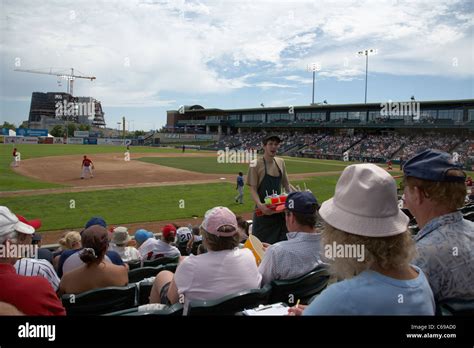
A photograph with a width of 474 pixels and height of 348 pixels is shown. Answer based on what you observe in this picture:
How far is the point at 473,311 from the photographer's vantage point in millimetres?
2391

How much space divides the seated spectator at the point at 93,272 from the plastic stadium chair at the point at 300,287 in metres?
1.71

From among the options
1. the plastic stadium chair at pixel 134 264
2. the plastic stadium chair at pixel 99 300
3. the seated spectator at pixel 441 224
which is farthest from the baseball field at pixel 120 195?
the seated spectator at pixel 441 224

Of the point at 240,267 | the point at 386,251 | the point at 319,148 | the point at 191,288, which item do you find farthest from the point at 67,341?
the point at 319,148

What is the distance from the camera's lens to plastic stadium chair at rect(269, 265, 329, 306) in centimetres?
Answer: 348

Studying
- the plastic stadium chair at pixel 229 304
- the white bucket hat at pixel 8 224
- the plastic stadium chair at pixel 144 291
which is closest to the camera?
the plastic stadium chair at pixel 229 304

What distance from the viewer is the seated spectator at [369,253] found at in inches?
69.9

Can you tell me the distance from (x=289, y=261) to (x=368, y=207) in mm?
1823

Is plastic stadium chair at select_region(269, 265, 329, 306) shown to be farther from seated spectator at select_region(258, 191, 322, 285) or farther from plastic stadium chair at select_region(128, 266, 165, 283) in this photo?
plastic stadium chair at select_region(128, 266, 165, 283)

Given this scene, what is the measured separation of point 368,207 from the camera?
1.96m

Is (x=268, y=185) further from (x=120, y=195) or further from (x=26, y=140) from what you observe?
(x=26, y=140)

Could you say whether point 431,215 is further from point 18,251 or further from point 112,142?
point 112,142

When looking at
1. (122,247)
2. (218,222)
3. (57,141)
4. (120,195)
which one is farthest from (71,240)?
(57,141)

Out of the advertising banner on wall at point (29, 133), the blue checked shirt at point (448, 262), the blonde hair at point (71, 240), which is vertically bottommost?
the blonde hair at point (71, 240)

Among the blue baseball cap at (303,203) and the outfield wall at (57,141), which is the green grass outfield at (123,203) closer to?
the blue baseball cap at (303,203)
